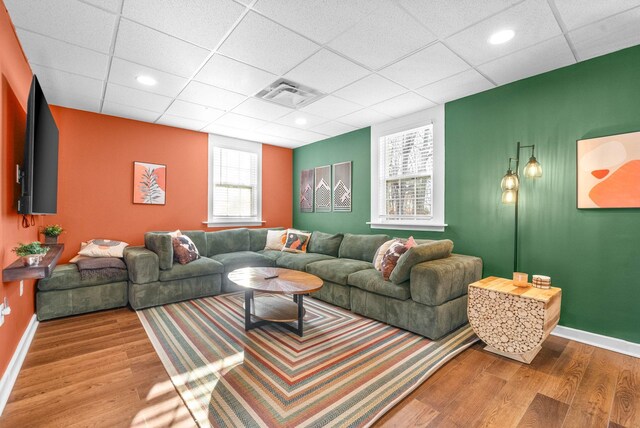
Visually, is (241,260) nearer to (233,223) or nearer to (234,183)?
(233,223)

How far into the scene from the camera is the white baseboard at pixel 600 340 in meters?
2.58

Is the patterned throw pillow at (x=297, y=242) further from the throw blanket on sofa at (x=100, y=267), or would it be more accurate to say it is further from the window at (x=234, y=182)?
the throw blanket on sofa at (x=100, y=267)

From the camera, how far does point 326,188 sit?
18.8 ft

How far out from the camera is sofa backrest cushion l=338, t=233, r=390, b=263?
14.2 feet

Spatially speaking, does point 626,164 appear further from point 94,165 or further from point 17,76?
point 94,165

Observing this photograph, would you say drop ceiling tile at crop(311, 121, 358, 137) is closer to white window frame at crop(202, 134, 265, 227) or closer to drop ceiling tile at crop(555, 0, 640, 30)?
white window frame at crop(202, 134, 265, 227)

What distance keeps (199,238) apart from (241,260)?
80cm

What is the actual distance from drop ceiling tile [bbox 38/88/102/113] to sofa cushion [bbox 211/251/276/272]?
8.64 feet

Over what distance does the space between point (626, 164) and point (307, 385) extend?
10.7 ft

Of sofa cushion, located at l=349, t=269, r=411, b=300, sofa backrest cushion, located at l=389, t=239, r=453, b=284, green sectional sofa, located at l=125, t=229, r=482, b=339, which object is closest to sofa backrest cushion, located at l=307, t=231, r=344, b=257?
green sectional sofa, located at l=125, t=229, r=482, b=339

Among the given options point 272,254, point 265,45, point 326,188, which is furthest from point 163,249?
point 326,188

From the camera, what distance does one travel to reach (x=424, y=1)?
2053 mm

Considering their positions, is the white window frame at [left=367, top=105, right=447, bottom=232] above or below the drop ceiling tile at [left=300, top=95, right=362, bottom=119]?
below

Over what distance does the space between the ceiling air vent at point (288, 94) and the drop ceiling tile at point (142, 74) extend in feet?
3.02
